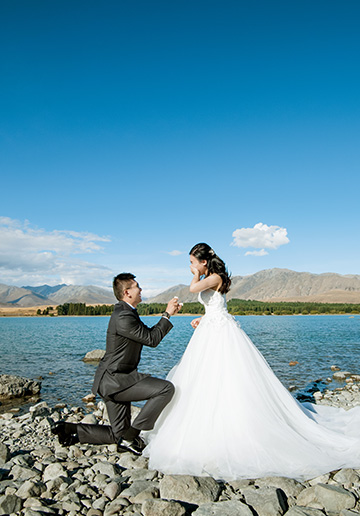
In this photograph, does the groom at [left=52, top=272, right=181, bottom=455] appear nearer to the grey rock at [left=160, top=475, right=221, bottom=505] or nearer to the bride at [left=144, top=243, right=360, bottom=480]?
the bride at [left=144, top=243, right=360, bottom=480]

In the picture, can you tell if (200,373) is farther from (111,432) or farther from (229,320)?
(111,432)

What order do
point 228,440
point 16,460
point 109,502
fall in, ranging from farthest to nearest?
1. point 16,460
2. point 228,440
3. point 109,502

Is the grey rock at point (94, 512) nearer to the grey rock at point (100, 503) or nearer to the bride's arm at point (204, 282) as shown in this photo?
the grey rock at point (100, 503)

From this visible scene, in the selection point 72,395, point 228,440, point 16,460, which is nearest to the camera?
point 228,440

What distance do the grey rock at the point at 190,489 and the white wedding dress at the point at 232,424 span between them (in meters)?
0.18

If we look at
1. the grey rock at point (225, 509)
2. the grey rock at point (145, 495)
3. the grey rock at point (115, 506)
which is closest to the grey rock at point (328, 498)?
the grey rock at point (225, 509)

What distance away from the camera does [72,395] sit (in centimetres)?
1384

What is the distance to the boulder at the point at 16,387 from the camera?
13414 mm

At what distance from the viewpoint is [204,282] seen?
6.10 metres

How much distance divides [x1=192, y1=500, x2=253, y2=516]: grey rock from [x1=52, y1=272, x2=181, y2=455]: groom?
1.68m

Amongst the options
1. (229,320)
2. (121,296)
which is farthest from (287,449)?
(121,296)

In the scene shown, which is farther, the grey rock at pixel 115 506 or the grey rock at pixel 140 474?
the grey rock at pixel 140 474

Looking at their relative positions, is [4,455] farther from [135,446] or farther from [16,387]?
[16,387]

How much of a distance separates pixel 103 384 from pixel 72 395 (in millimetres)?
8759
